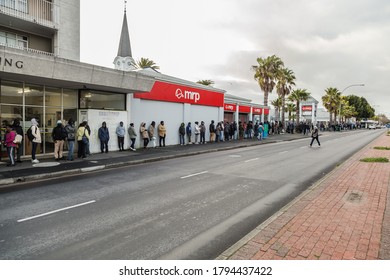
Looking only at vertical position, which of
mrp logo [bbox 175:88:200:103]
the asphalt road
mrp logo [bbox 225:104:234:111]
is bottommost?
the asphalt road

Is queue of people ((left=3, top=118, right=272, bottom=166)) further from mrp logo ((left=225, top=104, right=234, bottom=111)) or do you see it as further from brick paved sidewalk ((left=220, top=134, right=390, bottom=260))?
brick paved sidewalk ((left=220, top=134, right=390, bottom=260))

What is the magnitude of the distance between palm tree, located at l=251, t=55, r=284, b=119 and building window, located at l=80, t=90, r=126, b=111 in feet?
89.6

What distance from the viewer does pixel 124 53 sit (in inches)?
967

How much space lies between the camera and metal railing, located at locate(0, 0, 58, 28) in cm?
1531

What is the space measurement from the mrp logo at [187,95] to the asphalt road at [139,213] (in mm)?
12537

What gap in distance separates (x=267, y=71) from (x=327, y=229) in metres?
37.9

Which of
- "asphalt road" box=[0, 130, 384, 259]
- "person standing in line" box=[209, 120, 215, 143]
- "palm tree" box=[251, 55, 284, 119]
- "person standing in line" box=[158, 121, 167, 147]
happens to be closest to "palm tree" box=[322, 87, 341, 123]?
"palm tree" box=[251, 55, 284, 119]

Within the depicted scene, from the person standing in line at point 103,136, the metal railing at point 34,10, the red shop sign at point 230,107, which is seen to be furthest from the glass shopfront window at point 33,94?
the red shop sign at point 230,107

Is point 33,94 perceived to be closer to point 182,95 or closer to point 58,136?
point 58,136

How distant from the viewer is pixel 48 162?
12.2m

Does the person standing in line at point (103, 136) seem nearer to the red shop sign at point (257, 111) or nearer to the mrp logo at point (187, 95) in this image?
the mrp logo at point (187, 95)

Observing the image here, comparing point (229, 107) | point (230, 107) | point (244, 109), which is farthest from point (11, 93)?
point (244, 109)
